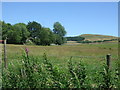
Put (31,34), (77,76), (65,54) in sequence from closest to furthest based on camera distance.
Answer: (77,76) → (65,54) → (31,34)

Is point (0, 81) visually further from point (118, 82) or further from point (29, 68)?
point (118, 82)

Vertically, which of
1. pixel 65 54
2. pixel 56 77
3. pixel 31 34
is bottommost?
pixel 65 54

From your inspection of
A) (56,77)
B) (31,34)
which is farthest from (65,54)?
(31,34)

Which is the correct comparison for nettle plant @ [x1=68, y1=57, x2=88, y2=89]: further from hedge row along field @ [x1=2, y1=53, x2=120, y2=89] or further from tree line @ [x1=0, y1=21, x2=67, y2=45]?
tree line @ [x1=0, y1=21, x2=67, y2=45]

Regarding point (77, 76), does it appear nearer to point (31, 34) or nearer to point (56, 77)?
point (56, 77)

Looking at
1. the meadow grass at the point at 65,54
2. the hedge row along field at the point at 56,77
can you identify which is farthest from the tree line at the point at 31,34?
the hedge row along field at the point at 56,77

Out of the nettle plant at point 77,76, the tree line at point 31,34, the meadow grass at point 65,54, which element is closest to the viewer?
the nettle plant at point 77,76

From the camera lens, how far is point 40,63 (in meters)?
4.55

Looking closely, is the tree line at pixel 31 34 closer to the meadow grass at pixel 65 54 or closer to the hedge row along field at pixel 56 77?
the meadow grass at pixel 65 54

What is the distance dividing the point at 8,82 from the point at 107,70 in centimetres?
196

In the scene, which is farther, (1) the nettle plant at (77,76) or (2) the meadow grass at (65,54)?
(2) the meadow grass at (65,54)

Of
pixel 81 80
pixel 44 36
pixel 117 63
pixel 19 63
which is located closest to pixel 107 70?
pixel 117 63

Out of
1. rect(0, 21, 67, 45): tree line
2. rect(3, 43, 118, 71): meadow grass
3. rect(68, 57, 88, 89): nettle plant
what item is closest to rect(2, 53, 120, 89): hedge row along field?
rect(68, 57, 88, 89): nettle plant

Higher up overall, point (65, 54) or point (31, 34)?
point (31, 34)
